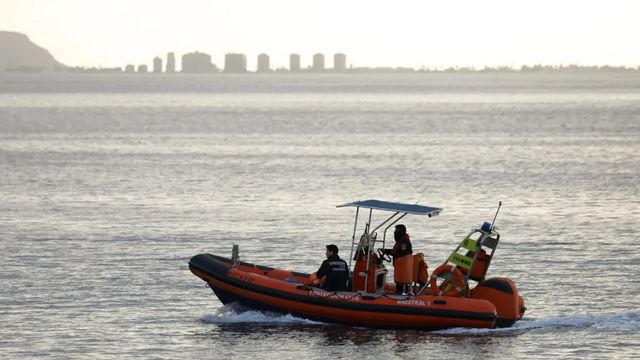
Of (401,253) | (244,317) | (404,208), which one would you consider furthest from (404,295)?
(244,317)

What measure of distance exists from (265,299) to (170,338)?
1982 mm

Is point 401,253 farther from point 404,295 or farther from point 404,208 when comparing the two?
point 404,208

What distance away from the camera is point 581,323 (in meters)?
24.2

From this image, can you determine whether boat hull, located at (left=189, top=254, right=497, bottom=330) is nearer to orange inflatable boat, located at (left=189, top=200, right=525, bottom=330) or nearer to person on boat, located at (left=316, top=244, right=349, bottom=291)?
orange inflatable boat, located at (left=189, top=200, right=525, bottom=330)

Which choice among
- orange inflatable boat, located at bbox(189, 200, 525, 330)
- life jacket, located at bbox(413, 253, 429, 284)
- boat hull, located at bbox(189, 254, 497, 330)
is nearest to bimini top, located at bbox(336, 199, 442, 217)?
orange inflatable boat, located at bbox(189, 200, 525, 330)

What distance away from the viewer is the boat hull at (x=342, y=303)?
23.2 m

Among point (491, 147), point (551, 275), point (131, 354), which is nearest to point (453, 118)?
point (491, 147)

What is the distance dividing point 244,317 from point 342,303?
2043mm

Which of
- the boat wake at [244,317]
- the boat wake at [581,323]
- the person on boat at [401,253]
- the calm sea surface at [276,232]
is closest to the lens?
the calm sea surface at [276,232]

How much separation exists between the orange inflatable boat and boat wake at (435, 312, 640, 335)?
0.25 meters

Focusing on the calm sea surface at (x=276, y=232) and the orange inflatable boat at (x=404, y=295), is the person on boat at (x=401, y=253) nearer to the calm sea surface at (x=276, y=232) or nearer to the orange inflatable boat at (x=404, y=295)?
the orange inflatable boat at (x=404, y=295)

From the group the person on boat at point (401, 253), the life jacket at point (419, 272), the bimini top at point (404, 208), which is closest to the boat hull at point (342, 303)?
the person on boat at point (401, 253)

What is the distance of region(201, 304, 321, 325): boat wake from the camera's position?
79.4 ft

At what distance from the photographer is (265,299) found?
2419 centimetres
